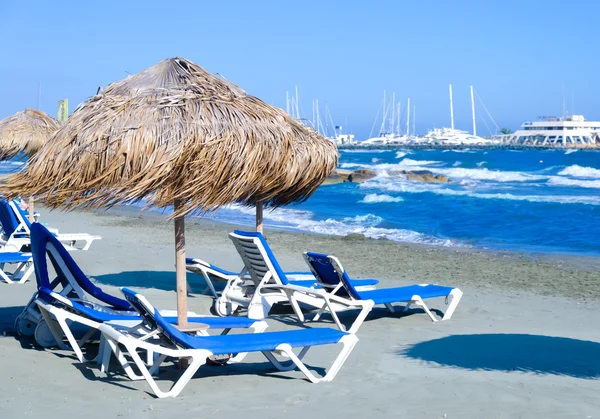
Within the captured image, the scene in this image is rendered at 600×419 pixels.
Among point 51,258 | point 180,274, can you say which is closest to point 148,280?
point 51,258

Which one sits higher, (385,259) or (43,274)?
(43,274)

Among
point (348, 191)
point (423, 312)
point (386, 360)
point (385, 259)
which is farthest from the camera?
point (348, 191)

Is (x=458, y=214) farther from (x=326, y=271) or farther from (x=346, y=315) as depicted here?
(x=326, y=271)

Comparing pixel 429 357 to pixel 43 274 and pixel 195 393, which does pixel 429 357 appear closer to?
pixel 195 393

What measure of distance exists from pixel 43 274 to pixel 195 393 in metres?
1.60

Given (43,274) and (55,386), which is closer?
(55,386)

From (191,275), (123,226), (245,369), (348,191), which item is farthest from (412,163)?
(245,369)

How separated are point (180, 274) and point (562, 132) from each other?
114853 mm

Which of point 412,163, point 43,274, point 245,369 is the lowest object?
point 412,163

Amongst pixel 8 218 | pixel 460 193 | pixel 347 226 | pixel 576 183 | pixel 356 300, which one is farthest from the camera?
pixel 576 183

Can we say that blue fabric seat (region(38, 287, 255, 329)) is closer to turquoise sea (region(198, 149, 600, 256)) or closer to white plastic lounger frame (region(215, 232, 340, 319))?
white plastic lounger frame (region(215, 232, 340, 319))

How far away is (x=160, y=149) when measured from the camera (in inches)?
196

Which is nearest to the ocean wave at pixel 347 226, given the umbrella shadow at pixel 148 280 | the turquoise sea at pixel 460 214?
the turquoise sea at pixel 460 214

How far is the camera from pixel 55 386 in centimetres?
479
